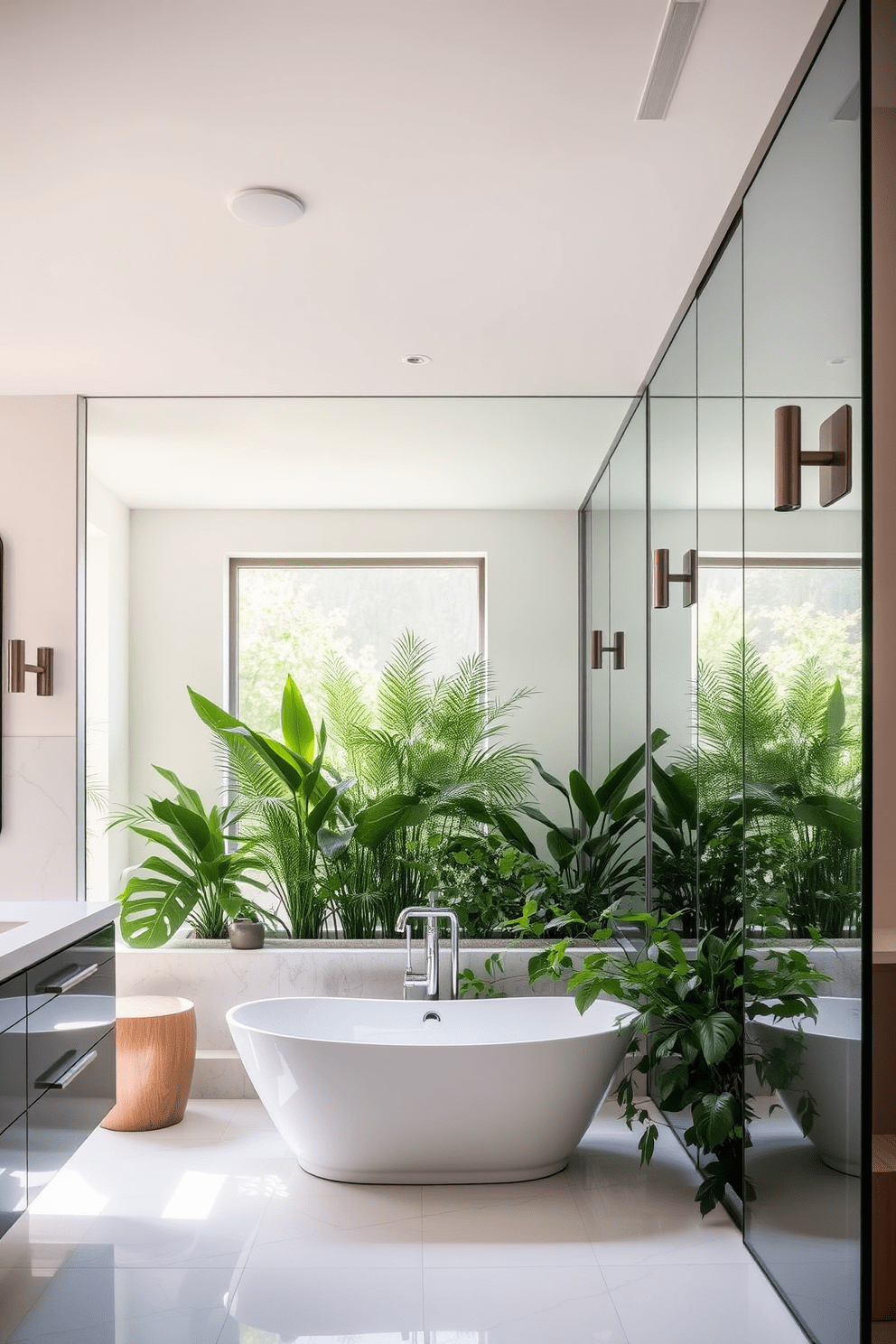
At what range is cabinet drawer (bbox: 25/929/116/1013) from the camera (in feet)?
7.86

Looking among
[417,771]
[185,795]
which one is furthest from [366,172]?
[185,795]

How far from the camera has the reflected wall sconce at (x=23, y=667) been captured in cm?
383

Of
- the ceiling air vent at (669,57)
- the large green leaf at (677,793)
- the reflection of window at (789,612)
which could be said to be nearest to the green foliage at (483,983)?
the large green leaf at (677,793)

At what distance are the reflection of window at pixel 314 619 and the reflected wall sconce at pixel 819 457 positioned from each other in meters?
2.61

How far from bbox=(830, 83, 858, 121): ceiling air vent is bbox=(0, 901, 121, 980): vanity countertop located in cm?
216

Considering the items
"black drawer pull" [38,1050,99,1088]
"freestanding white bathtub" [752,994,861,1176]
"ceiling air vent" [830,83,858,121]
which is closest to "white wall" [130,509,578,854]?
"black drawer pull" [38,1050,99,1088]

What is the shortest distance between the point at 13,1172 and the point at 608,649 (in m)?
2.55

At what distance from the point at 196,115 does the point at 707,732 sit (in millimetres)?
1832

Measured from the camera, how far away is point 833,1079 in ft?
6.40

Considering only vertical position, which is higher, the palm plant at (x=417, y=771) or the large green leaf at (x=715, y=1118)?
the palm plant at (x=417, y=771)

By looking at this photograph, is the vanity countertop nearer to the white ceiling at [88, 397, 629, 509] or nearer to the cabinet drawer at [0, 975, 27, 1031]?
the cabinet drawer at [0, 975, 27, 1031]

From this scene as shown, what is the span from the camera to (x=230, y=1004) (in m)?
3.97

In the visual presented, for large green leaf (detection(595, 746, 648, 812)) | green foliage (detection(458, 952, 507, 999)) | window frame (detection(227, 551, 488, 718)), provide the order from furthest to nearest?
window frame (detection(227, 551, 488, 718)), green foliage (detection(458, 952, 507, 999)), large green leaf (detection(595, 746, 648, 812))

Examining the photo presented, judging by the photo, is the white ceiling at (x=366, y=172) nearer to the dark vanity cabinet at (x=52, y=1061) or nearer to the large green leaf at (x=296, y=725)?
the large green leaf at (x=296, y=725)
